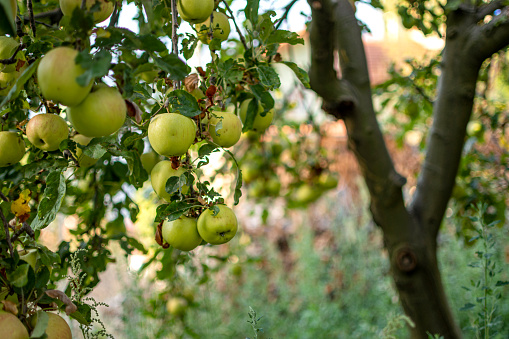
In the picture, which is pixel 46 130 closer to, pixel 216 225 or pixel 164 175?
pixel 164 175

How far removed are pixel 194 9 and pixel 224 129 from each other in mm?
231

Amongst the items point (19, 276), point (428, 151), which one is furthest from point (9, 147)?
point (428, 151)

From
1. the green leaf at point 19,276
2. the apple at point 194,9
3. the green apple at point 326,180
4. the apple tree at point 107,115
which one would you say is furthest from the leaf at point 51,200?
the green apple at point 326,180

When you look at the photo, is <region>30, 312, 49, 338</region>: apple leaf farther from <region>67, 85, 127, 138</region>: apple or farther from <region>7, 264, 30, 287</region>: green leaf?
<region>67, 85, 127, 138</region>: apple

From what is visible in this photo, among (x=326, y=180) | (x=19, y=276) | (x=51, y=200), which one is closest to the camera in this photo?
(x=19, y=276)

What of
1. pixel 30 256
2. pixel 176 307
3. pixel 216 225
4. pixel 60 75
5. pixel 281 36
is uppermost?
pixel 281 36

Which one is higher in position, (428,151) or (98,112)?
(98,112)

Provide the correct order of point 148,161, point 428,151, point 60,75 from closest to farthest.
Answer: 1. point 60,75
2. point 148,161
3. point 428,151

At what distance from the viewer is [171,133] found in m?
0.76

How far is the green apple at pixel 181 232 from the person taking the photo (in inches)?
33.7

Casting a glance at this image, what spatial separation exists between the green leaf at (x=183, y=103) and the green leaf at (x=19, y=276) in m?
0.36

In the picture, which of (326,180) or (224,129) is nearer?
(224,129)

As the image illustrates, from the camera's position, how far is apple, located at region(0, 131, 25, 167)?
0.87 meters

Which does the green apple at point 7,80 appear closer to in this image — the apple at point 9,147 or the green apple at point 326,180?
the apple at point 9,147
